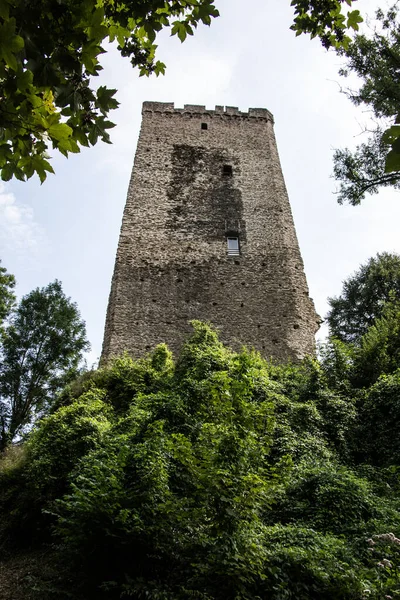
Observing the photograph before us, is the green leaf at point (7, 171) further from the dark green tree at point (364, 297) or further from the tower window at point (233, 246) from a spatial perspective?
the dark green tree at point (364, 297)

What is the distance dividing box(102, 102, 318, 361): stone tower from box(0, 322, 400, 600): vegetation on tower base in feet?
10.2

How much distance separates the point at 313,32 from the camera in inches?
163

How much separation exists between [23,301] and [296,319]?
11846 millimetres

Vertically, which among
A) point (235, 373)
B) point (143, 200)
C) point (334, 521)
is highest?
point (143, 200)

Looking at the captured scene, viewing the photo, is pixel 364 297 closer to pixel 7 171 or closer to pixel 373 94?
pixel 373 94

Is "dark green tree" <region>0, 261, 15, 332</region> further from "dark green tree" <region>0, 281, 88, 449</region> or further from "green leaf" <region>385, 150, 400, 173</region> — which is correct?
"green leaf" <region>385, 150, 400, 173</region>

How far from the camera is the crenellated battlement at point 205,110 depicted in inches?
659

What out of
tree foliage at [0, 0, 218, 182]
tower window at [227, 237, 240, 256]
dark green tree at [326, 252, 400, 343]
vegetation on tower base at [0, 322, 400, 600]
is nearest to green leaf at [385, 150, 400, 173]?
tree foliage at [0, 0, 218, 182]

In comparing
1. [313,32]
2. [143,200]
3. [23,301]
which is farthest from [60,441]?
[23,301]

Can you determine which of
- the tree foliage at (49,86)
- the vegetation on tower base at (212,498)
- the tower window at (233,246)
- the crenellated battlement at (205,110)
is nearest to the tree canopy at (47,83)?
the tree foliage at (49,86)

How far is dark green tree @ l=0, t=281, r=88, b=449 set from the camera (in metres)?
17.2

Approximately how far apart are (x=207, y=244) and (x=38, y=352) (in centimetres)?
879

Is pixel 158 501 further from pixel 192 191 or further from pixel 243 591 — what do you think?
pixel 192 191

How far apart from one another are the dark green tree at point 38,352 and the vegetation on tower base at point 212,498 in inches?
356
